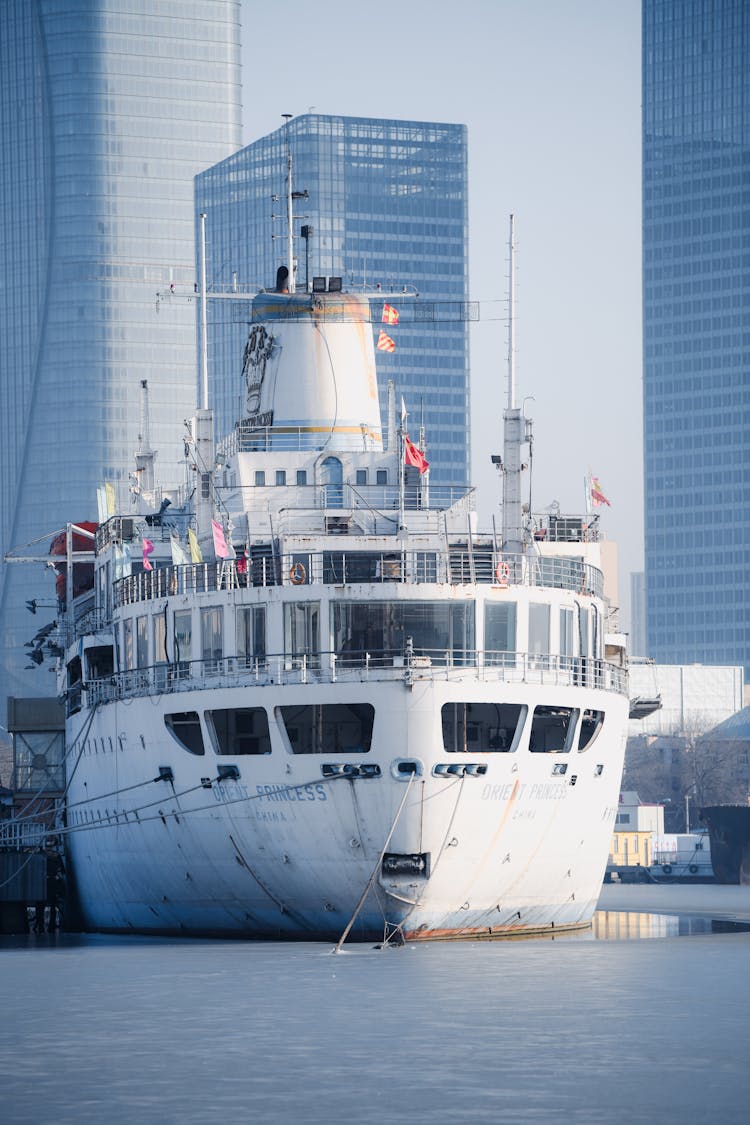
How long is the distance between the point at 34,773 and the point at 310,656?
28284 millimetres

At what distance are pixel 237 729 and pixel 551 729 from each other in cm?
955

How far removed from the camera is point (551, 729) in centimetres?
6506

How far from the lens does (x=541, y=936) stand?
64.0 meters

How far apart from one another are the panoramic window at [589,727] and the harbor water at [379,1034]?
638 centimetres

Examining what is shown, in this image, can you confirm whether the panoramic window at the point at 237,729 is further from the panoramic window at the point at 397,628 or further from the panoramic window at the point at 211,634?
the panoramic window at the point at 397,628

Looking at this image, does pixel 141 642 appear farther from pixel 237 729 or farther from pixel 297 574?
pixel 297 574

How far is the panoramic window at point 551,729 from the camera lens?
6297cm

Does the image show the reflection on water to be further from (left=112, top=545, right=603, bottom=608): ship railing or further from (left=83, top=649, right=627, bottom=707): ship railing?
(left=112, top=545, right=603, bottom=608): ship railing

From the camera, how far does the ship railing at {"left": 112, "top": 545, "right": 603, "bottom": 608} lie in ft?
204

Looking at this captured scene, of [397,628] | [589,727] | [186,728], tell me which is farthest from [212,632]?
[589,727]

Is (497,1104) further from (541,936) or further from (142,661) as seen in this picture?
(142,661)

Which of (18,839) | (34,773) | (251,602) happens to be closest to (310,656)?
(251,602)

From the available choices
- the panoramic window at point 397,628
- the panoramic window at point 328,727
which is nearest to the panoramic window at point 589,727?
the panoramic window at point 397,628

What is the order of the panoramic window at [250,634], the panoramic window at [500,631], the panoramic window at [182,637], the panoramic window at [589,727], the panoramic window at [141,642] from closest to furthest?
the panoramic window at [500,631], the panoramic window at [250,634], the panoramic window at [589,727], the panoramic window at [182,637], the panoramic window at [141,642]
